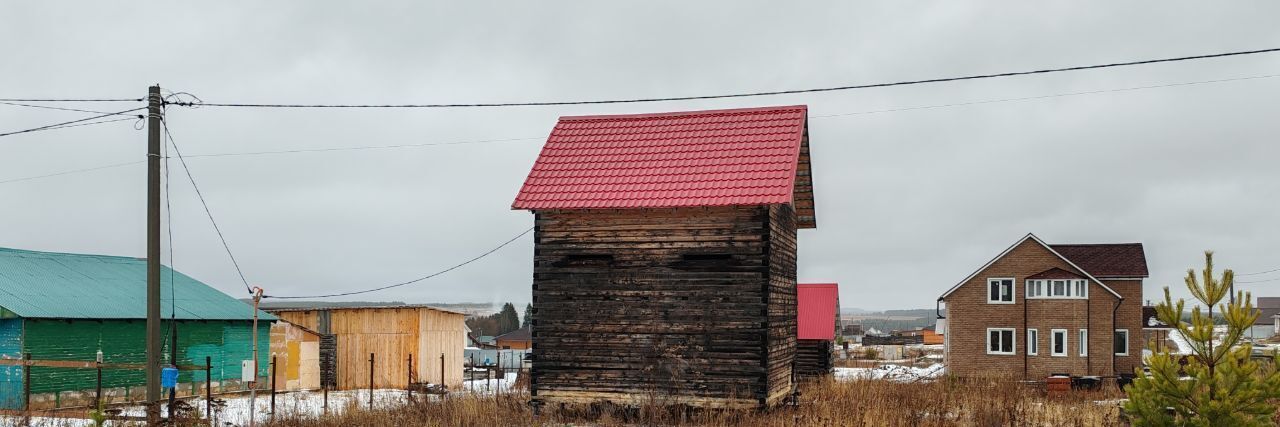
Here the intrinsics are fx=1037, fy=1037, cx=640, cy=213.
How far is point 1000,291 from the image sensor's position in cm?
4691

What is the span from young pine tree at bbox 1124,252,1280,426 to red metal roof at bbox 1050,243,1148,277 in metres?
33.8

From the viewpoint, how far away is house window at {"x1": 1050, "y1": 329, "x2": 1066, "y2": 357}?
45.4m

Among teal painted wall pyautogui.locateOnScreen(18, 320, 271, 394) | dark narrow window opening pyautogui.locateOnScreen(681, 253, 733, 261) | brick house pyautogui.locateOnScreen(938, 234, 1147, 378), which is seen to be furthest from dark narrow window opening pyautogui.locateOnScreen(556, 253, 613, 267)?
brick house pyautogui.locateOnScreen(938, 234, 1147, 378)

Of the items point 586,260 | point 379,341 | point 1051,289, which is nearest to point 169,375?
point 586,260

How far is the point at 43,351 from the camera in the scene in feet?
89.0

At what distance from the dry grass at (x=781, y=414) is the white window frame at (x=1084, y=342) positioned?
22417 millimetres

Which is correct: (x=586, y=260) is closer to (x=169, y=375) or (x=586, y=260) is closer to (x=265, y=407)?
(x=169, y=375)

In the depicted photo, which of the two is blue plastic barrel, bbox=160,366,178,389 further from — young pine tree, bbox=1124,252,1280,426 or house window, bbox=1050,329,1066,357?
house window, bbox=1050,329,1066,357

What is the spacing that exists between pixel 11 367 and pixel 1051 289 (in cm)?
3928

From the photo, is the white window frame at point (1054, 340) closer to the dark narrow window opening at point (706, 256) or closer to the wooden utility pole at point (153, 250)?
the dark narrow window opening at point (706, 256)

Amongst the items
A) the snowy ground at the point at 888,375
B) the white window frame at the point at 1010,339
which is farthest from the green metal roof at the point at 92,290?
the white window frame at the point at 1010,339

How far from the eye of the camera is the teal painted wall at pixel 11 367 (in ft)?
87.1

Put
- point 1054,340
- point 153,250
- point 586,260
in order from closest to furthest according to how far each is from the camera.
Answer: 1. point 153,250
2. point 586,260
3. point 1054,340

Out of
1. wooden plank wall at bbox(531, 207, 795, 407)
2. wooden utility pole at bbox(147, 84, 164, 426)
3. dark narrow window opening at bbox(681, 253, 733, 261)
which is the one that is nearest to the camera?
wooden utility pole at bbox(147, 84, 164, 426)
